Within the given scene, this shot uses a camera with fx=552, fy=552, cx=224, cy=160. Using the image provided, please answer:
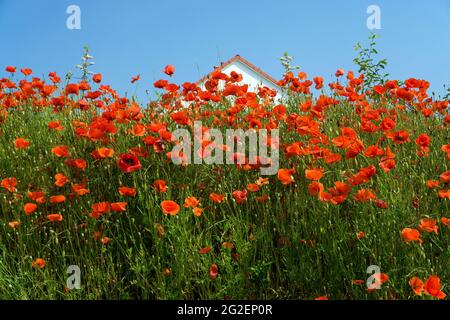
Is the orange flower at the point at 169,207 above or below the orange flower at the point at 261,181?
below

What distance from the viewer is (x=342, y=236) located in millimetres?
3268

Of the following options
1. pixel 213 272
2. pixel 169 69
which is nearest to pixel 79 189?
pixel 213 272

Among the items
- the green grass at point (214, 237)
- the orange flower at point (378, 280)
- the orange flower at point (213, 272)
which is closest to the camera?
the orange flower at point (378, 280)

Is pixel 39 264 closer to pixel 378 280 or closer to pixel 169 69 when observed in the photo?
pixel 378 280

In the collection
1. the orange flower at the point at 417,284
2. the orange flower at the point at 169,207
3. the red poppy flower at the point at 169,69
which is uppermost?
the red poppy flower at the point at 169,69

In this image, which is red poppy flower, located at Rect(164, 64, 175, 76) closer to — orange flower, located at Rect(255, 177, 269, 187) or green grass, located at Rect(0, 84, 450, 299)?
green grass, located at Rect(0, 84, 450, 299)

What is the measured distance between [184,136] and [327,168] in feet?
3.54

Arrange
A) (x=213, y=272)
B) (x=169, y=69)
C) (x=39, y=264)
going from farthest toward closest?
(x=169, y=69) < (x=39, y=264) < (x=213, y=272)

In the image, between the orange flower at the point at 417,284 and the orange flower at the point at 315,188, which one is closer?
the orange flower at the point at 417,284

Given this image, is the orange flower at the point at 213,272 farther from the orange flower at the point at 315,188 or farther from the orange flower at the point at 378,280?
the orange flower at the point at 378,280

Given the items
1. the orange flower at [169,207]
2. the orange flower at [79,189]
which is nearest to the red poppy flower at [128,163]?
the orange flower at [79,189]

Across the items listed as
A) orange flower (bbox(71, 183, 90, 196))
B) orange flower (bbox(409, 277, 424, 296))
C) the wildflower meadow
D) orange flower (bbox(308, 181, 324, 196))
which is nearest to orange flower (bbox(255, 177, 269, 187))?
the wildflower meadow
